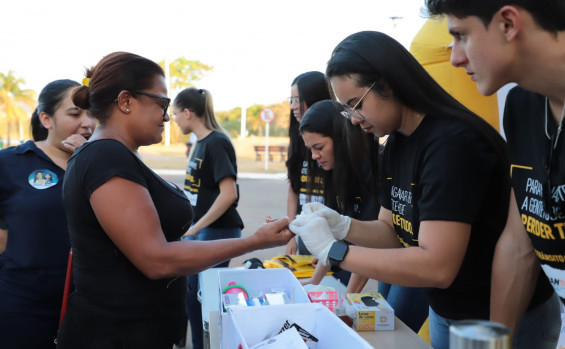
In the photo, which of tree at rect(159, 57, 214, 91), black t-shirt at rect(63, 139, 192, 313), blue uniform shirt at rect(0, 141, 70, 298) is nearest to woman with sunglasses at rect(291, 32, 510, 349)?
black t-shirt at rect(63, 139, 192, 313)

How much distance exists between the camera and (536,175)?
126 centimetres

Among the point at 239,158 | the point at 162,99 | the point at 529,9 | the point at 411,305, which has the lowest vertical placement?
the point at 239,158

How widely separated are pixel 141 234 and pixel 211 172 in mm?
2235

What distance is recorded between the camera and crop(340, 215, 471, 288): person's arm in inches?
53.8

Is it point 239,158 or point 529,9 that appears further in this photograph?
point 239,158

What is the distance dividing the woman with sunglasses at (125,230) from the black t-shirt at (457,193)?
0.67 meters

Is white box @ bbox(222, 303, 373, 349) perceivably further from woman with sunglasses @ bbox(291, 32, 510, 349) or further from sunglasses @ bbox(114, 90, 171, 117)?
sunglasses @ bbox(114, 90, 171, 117)

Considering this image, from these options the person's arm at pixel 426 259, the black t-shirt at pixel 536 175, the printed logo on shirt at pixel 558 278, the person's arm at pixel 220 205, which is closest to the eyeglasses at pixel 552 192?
the black t-shirt at pixel 536 175

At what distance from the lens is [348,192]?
2.64 m

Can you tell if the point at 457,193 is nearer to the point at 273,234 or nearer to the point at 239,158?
the point at 273,234

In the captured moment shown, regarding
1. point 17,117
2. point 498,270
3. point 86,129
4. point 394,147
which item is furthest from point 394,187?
point 17,117

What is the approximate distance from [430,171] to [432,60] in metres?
2.18

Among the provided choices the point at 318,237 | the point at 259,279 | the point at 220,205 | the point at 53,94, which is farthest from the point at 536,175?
the point at 220,205

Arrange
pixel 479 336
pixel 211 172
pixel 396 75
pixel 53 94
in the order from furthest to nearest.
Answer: pixel 211 172 → pixel 53 94 → pixel 396 75 → pixel 479 336
